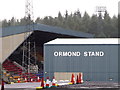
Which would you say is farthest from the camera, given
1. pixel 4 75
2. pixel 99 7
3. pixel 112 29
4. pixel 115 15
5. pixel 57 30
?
pixel 115 15

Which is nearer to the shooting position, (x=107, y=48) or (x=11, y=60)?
(x=107, y=48)

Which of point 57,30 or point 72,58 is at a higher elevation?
point 57,30

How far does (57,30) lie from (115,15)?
8952 cm

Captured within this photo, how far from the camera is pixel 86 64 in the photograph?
33.2m

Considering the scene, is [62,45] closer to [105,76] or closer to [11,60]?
[105,76]

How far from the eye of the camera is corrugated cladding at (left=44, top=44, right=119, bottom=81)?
33.1 m

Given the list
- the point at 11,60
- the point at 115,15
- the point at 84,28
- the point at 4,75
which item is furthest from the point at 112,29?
the point at 4,75

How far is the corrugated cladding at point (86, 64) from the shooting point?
109ft

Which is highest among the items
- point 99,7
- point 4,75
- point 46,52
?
point 99,7

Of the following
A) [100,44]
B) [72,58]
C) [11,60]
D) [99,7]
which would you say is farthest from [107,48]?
[99,7]

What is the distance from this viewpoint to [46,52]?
33.5 metres

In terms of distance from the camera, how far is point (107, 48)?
111 feet

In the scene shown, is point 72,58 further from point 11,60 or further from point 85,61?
point 11,60

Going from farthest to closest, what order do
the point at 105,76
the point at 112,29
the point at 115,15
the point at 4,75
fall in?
the point at 115,15 < the point at 112,29 < the point at 4,75 < the point at 105,76
